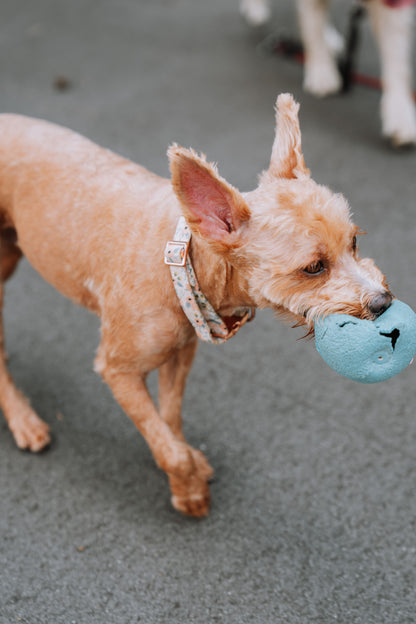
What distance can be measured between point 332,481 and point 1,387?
132cm

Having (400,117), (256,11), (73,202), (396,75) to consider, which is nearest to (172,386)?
(73,202)

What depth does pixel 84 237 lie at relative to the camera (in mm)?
2043

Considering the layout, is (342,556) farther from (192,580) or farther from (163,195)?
(163,195)

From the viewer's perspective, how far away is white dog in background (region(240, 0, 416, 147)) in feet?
12.9

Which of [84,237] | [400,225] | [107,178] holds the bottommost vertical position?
[400,225]

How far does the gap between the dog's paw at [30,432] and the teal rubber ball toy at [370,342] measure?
1340 millimetres

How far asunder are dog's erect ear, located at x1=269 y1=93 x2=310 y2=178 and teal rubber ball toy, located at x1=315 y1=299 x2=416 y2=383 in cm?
45

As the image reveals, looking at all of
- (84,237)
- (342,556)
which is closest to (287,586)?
(342,556)

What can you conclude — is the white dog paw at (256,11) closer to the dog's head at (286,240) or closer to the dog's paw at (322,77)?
the dog's paw at (322,77)

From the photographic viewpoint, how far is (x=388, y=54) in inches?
160

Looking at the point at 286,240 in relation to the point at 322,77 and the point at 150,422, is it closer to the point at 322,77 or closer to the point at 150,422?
the point at 150,422

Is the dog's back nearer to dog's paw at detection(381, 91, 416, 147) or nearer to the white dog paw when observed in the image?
dog's paw at detection(381, 91, 416, 147)

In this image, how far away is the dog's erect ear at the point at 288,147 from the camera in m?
1.76

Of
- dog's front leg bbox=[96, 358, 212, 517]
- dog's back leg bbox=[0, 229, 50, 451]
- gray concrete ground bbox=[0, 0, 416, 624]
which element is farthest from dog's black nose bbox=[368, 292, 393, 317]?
dog's back leg bbox=[0, 229, 50, 451]
